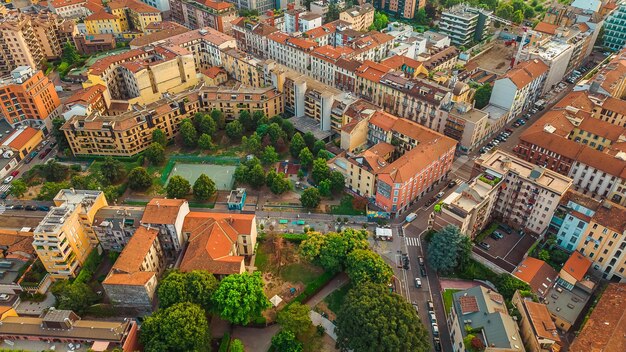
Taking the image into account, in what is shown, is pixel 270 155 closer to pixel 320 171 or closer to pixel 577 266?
pixel 320 171

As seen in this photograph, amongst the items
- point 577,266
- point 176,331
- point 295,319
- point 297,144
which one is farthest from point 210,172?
point 577,266

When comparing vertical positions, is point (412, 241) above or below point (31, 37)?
below

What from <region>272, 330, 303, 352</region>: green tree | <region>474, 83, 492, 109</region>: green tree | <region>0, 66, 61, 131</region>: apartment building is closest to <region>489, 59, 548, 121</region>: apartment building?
<region>474, 83, 492, 109</region>: green tree

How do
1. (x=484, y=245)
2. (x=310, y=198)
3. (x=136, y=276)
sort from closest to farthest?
(x=136, y=276) → (x=484, y=245) → (x=310, y=198)

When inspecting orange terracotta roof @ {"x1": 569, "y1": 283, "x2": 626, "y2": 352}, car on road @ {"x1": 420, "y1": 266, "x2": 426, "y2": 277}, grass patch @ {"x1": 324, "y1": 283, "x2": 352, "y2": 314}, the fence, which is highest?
orange terracotta roof @ {"x1": 569, "y1": 283, "x2": 626, "y2": 352}

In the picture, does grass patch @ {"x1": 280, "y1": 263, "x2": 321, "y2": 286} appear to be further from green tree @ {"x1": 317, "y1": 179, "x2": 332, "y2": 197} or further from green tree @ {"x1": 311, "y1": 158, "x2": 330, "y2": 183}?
green tree @ {"x1": 311, "y1": 158, "x2": 330, "y2": 183}

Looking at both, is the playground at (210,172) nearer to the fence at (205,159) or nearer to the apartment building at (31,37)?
the fence at (205,159)

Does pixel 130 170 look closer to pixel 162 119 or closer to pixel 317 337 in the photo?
pixel 162 119
